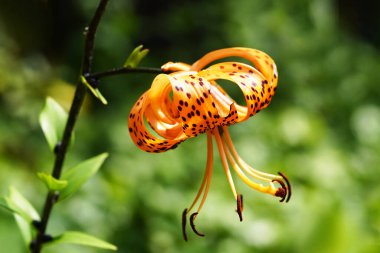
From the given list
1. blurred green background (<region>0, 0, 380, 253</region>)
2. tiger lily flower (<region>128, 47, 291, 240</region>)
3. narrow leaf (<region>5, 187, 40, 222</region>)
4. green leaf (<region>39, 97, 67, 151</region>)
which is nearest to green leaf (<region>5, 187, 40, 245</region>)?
narrow leaf (<region>5, 187, 40, 222</region>)

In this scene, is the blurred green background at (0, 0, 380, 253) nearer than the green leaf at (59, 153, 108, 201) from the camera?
No

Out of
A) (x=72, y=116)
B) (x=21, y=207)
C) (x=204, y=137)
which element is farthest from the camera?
(x=204, y=137)

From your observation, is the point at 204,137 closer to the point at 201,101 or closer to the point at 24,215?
the point at 24,215

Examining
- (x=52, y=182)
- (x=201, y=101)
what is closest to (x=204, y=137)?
(x=52, y=182)

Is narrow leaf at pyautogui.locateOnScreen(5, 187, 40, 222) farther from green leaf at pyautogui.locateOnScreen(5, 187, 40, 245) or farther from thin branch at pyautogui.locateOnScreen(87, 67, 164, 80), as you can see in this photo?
thin branch at pyautogui.locateOnScreen(87, 67, 164, 80)

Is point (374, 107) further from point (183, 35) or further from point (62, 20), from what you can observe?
point (62, 20)

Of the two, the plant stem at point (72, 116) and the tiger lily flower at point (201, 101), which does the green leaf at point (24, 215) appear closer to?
the plant stem at point (72, 116)

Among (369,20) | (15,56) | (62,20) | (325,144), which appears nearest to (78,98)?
(325,144)
